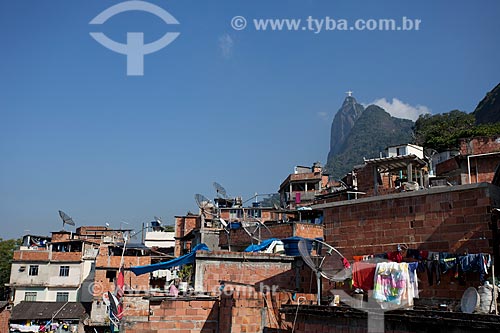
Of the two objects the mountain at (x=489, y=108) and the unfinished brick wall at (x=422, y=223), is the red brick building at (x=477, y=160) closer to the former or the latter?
the unfinished brick wall at (x=422, y=223)

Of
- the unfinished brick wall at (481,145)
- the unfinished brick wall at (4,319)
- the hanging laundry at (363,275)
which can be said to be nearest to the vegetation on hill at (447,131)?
the unfinished brick wall at (481,145)

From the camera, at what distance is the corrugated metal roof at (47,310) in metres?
33.3

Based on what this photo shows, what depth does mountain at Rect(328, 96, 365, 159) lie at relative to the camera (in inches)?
7249

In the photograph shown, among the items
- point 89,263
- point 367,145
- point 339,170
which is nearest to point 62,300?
point 89,263

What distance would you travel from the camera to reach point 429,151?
38.5 m

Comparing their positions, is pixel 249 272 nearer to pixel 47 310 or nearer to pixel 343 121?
pixel 47 310

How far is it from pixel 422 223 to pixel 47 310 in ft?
101

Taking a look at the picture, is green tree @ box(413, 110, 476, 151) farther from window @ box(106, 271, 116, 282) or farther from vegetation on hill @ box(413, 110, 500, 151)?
window @ box(106, 271, 116, 282)

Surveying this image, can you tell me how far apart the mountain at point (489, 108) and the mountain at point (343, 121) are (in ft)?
391

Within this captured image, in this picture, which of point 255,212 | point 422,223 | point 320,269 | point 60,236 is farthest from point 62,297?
point 422,223

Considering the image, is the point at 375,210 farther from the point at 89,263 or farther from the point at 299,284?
the point at 89,263

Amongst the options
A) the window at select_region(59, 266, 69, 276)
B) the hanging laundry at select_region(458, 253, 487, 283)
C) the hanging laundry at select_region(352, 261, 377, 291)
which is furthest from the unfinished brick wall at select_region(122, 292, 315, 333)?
the window at select_region(59, 266, 69, 276)

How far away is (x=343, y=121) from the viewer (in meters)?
188

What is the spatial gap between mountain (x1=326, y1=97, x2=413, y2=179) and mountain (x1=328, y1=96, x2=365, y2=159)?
93.7 feet
